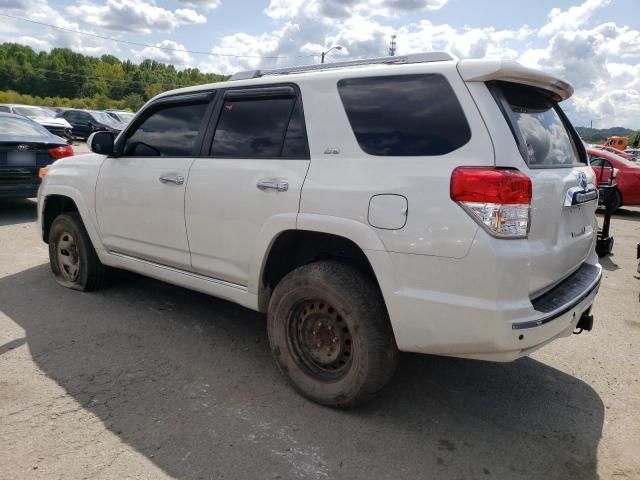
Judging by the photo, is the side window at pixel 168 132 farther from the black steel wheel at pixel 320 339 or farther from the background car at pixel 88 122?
the background car at pixel 88 122

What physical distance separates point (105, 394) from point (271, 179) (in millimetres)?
1631

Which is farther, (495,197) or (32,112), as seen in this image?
(32,112)

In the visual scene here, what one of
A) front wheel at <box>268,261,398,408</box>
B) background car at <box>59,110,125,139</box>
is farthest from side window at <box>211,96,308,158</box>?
background car at <box>59,110,125,139</box>

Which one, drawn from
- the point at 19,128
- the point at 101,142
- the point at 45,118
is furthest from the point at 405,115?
the point at 45,118

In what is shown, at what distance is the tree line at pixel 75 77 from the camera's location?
327ft

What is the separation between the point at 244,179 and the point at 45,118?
23411 mm

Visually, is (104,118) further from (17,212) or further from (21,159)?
(21,159)

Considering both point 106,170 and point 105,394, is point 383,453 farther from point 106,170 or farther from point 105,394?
point 106,170

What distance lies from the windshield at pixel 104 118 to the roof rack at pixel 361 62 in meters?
23.0

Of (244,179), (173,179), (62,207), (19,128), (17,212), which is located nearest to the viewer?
(244,179)

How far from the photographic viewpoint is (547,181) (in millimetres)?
2629

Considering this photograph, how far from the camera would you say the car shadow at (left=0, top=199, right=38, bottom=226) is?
26.2ft

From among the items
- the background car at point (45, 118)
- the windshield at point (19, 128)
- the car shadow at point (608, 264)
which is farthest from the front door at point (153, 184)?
the background car at point (45, 118)

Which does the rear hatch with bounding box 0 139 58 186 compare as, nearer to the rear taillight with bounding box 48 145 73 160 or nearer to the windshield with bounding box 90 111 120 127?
the rear taillight with bounding box 48 145 73 160
